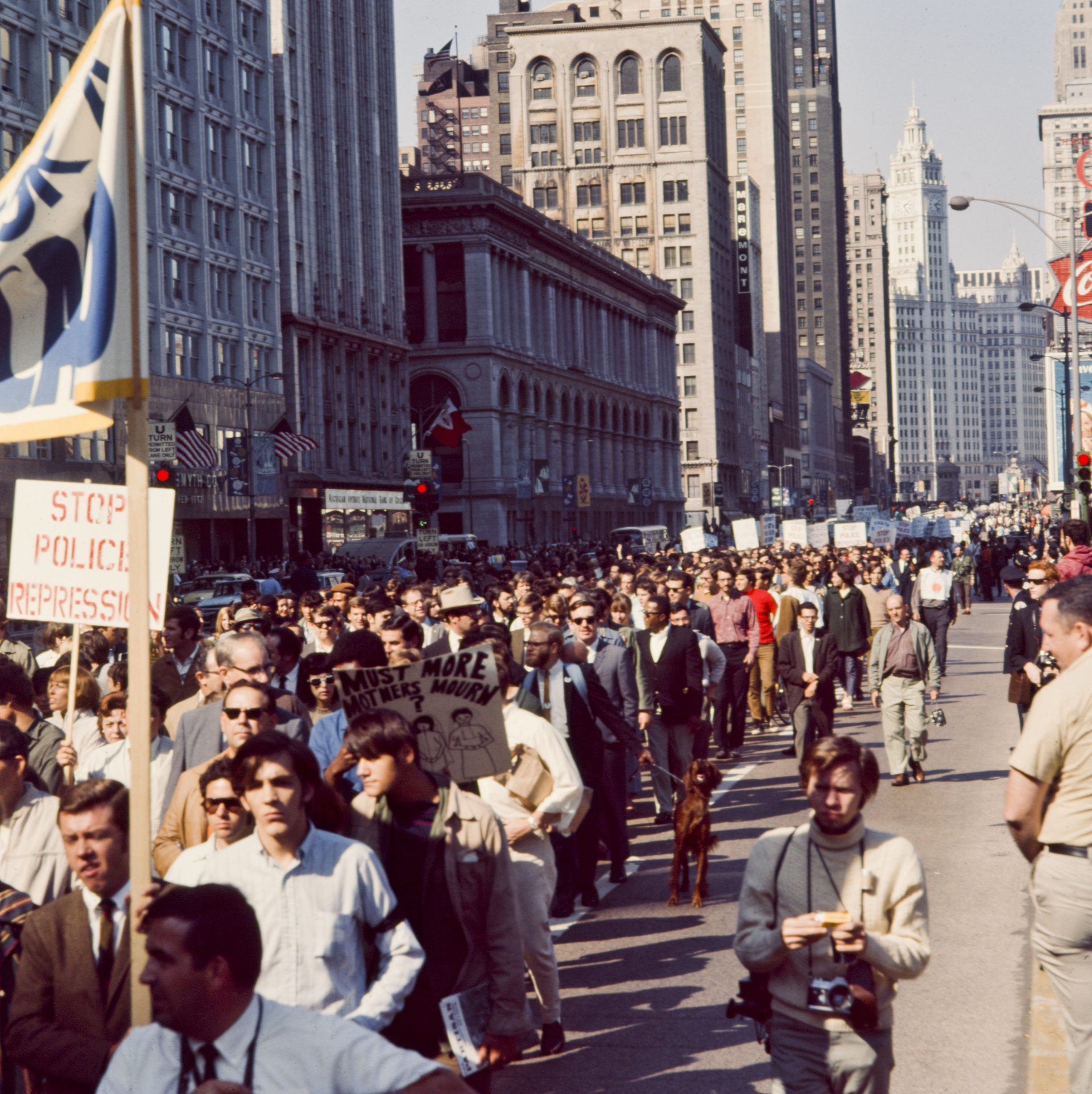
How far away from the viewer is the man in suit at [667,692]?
14062 mm

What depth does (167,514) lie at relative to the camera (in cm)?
760

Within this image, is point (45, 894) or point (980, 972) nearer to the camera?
point (45, 894)

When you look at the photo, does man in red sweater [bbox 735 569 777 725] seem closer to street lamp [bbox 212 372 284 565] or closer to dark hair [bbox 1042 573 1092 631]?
dark hair [bbox 1042 573 1092 631]

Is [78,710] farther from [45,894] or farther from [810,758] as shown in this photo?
[810,758]

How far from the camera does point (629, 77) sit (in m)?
153

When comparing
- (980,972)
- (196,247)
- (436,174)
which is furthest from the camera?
(436,174)

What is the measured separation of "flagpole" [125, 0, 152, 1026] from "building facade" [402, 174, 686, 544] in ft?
245

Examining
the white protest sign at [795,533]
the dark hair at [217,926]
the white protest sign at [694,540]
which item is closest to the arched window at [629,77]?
the white protest sign at [795,533]

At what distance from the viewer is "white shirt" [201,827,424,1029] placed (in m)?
4.87

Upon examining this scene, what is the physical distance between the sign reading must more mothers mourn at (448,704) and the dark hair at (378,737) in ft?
3.47

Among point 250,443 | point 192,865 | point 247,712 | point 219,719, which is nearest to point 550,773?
point 219,719

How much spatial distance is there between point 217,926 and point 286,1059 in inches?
11.4

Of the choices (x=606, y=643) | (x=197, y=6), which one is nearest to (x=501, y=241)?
(x=197, y=6)

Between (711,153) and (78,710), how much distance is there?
15247 centimetres
